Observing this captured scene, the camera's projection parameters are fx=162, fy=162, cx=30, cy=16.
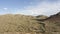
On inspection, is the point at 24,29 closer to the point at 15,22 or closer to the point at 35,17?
the point at 15,22

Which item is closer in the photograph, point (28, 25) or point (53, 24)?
point (53, 24)

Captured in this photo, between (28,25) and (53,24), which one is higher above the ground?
(28,25)

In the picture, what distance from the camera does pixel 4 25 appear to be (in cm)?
1168

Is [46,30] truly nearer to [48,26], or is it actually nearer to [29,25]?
[48,26]

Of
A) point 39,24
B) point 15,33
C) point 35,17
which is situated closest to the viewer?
point 15,33

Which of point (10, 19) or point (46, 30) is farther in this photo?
point (10, 19)

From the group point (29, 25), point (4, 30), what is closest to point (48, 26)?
point (29, 25)

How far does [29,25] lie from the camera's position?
38.6 feet

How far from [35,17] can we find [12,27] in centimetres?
242

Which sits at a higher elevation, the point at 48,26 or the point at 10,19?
the point at 10,19

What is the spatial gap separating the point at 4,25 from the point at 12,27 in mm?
637

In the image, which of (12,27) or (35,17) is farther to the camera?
(35,17)

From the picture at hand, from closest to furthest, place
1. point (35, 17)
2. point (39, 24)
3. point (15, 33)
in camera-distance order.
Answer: point (15, 33)
point (39, 24)
point (35, 17)

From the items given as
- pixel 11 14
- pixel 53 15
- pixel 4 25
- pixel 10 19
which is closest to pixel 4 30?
pixel 4 25
